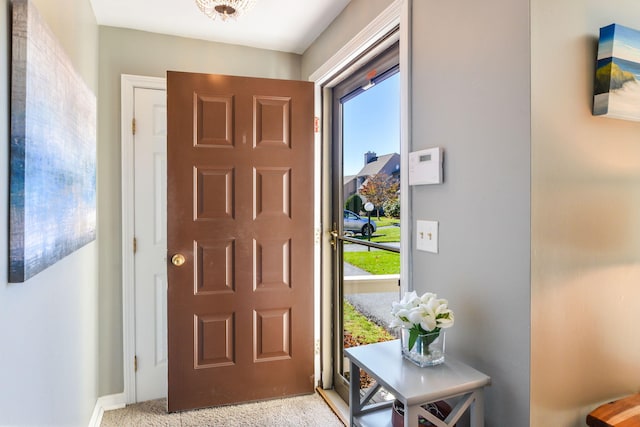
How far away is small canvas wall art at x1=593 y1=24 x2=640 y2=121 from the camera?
1.09 metres

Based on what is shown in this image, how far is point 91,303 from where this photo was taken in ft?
7.02

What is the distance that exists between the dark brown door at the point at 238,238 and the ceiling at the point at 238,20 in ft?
1.10

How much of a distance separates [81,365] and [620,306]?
7.42 feet

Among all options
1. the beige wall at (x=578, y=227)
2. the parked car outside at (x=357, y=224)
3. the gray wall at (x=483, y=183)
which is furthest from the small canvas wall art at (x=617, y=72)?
the parked car outside at (x=357, y=224)

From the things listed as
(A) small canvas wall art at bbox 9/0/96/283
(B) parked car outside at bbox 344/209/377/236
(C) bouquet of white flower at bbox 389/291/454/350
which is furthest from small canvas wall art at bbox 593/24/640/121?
(A) small canvas wall art at bbox 9/0/96/283

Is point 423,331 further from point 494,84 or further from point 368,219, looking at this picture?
point 368,219

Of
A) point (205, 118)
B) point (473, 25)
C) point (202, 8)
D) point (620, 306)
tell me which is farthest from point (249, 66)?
point (620, 306)

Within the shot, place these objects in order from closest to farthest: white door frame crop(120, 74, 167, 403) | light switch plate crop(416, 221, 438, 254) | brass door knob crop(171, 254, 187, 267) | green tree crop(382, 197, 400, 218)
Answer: light switch plate crop(416, 221, 438, 254)
green tree crop(382, 197, 400, 218)
brass door knob crop(171, 254, 187, 267)
white door frame crop(120, 74, 167, 403)

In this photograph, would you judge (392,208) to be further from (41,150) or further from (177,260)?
(41,150)

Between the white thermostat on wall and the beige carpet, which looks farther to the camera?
the beige carpet

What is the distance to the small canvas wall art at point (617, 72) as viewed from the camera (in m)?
1.09

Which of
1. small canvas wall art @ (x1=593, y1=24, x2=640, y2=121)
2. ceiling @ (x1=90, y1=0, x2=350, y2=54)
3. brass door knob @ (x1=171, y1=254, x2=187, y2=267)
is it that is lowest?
brass door knob @ (x1=171, y1=254, x2=187, y2=267)

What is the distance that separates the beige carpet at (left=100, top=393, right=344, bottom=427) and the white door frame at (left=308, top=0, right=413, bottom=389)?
0.32m

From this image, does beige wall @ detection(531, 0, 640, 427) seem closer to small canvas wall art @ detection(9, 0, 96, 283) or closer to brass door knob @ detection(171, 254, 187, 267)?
small canvas wall art @ detection(9, 0, 96, 283)
